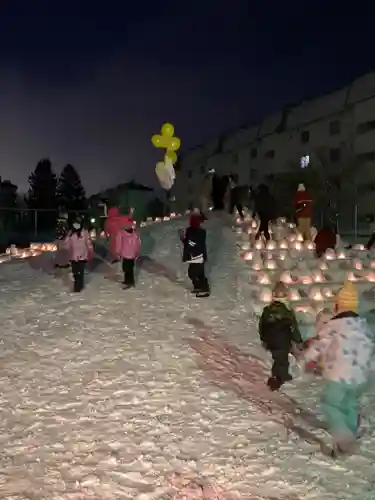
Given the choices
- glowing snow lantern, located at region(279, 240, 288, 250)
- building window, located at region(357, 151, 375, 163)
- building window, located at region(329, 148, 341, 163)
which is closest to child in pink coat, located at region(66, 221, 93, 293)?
glowing snow lantern, located at region(279, 240, 288, 250)

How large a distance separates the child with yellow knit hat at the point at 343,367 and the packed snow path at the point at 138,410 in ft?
1.08

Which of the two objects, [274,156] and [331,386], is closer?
[331,386]

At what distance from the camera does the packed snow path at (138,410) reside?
19.6 ft

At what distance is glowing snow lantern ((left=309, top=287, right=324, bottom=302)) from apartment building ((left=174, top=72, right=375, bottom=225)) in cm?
2042

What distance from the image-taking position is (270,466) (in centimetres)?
632

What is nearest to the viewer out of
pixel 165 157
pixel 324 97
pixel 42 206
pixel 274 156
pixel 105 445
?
pixel 105 445

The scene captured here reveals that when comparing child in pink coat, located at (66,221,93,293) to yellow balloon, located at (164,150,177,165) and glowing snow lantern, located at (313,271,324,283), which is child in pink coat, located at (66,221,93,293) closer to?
glowing snow lantern, located at (313,271,324,283)

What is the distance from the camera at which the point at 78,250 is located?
12586mm

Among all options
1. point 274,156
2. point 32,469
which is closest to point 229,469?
point 32,469

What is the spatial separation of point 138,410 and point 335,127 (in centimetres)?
3861

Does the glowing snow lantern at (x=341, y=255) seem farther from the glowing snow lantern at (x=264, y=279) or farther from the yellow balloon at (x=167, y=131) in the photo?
the yellow balloon at (x=167, y=131)

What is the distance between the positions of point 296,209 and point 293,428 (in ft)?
36.5

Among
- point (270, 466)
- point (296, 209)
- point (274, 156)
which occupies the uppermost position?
point (274, 156)

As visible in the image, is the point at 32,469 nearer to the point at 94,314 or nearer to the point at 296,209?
the point at 94,314
